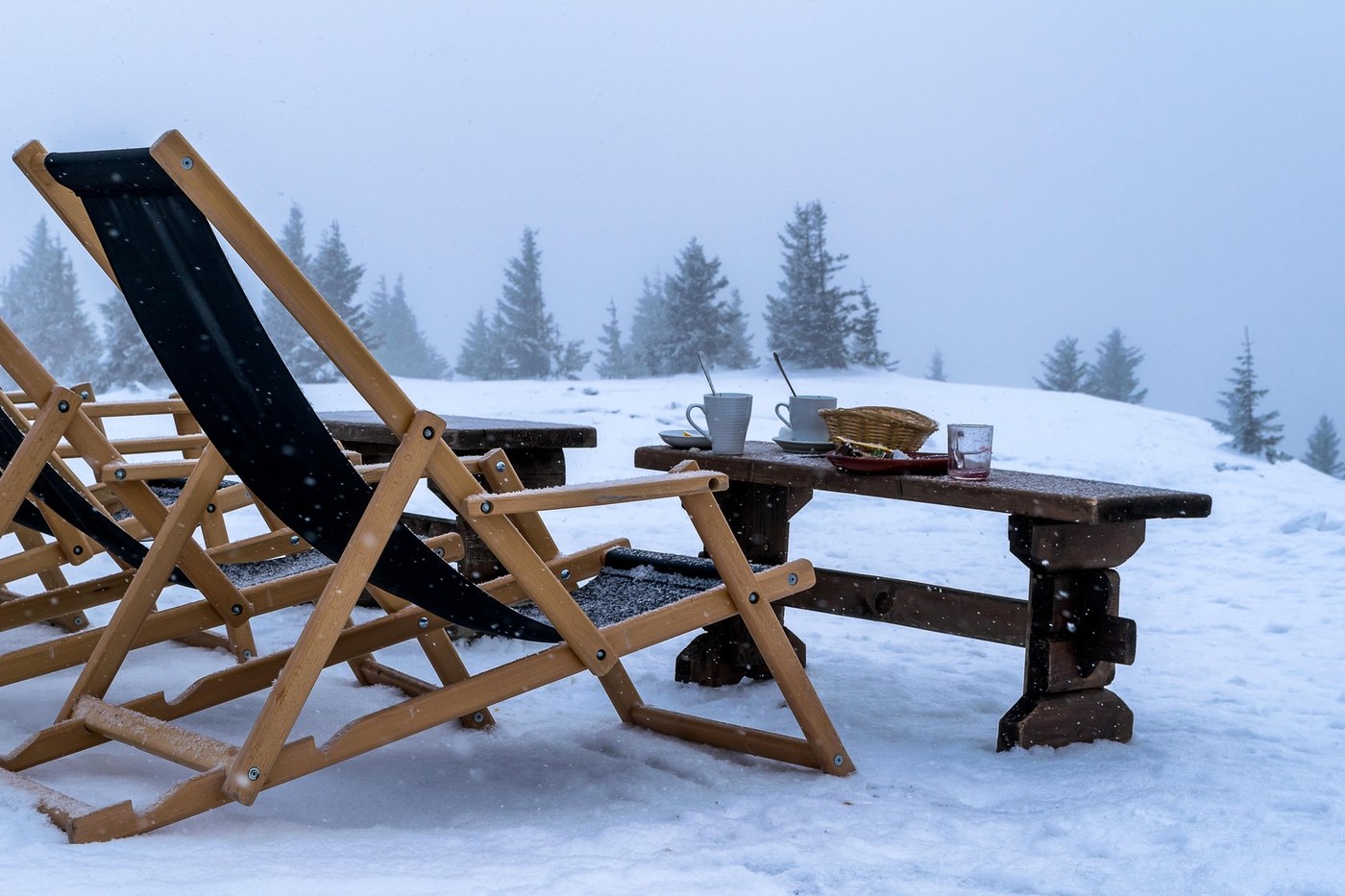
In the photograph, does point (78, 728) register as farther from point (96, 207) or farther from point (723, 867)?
point (723, 867)

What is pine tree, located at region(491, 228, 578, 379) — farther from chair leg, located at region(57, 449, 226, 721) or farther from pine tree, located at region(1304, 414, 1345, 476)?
chair leg, located at region(57, 449, 226, 721)

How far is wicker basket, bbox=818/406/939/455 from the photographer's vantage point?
2.44 meters

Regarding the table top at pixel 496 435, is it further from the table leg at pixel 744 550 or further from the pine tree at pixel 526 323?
the pine tree at pixel 526 323

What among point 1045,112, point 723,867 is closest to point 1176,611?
point 723,867

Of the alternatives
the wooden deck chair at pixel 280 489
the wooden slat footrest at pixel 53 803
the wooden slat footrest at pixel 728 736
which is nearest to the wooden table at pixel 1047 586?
the wooden slat footrest at pixel 728 736

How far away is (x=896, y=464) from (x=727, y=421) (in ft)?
1.60

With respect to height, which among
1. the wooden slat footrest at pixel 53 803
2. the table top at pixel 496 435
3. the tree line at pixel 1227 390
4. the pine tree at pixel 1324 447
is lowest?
the pine tree at pixel 1324 447

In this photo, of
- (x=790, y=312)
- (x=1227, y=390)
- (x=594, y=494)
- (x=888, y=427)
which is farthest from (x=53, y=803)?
(x=790, y=312)

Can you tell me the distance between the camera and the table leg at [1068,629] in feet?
7.64

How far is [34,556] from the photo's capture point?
2.72 meters

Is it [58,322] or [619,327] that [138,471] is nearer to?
[58,322]

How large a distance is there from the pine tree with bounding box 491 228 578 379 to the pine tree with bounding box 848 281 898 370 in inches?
302

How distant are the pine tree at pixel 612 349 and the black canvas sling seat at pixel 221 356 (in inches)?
1196

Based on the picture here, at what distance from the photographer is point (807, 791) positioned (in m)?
2.11
